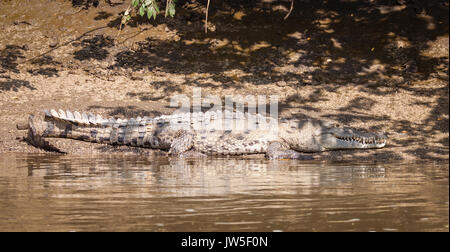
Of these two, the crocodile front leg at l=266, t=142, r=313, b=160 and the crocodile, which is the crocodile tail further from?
the crocodile front leg at l=266, t=142, r=313, b=160

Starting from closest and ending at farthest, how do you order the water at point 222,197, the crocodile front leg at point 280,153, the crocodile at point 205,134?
the water at point 222,197
the crocodile front leg at point 280,153
the crocodile at point 205,134

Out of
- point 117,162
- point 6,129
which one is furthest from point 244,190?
point 6,129

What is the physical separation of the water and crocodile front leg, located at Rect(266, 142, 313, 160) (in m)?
1.08

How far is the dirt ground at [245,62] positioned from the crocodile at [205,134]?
207mm

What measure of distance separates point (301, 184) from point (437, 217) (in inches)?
76.2

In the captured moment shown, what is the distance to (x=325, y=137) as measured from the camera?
9445mm

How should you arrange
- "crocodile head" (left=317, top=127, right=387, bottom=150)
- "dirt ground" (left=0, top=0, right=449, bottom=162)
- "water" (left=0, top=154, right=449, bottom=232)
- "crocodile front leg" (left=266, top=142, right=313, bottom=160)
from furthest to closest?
"dirt ground" (left=0, top=0, right=449, bottom=162)
"crocodile front leg" (left=266, top=142, right=313, bottom=160)
"crocodile head" (left=317, top=127, right=387, bottom=150)
"water" (left=0, top=154, right=449, bottom=232)

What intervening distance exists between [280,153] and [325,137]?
805 mm

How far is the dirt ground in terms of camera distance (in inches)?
428

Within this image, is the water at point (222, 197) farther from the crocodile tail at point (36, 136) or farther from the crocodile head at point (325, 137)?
the crocodile tail at point (36, 136)

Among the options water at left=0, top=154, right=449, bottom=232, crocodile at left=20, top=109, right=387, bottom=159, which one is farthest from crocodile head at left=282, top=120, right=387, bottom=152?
water at left=0, top=154, right=449, bottom=232

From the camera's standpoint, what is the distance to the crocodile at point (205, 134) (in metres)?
9.46

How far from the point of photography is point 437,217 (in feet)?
14.5

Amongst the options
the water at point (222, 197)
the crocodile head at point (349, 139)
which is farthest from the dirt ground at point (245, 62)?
the water at point (222, 197)
